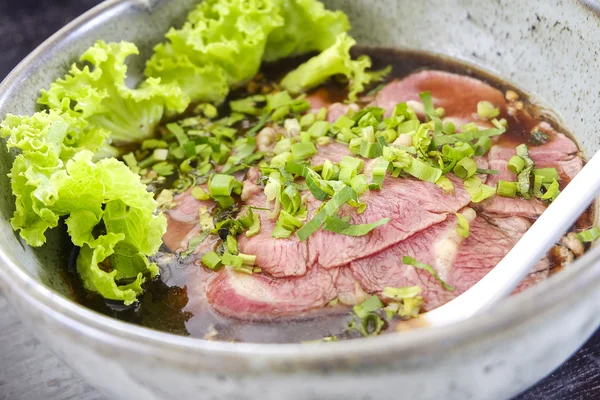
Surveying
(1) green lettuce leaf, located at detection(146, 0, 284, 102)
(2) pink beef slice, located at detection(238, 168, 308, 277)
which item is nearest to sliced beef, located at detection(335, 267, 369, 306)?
(2) pink beef slice, located at detection(238, 168, 308, 277)

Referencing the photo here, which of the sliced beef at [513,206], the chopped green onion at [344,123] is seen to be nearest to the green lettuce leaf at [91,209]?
the chopped green onion at [344,123]

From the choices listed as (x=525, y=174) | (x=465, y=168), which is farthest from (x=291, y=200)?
(x=525, y=174)

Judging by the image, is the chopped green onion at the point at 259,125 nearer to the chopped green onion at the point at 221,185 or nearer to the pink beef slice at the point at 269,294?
the chopped green onion at the point at 221,185

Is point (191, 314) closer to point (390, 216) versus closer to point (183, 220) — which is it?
point (183, 220)

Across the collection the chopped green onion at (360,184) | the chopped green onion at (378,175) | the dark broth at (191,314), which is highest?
the chopped green onion at (378,175)

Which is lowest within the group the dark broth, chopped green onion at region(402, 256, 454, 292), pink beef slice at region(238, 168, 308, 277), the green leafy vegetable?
the dark broth

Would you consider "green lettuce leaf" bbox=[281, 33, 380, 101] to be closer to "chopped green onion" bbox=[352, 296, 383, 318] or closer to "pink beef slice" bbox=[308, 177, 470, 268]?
"pink beef slice" bbox=[308, 177, 470, 268]
